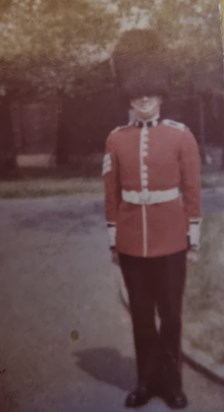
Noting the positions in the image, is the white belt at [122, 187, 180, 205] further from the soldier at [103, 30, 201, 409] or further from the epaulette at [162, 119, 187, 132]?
the epaulette at [162, 119, 187, 132]

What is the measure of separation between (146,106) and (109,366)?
984mm

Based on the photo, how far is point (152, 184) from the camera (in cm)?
209

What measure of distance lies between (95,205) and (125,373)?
64 cm

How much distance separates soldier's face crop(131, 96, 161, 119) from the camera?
2.07 meters

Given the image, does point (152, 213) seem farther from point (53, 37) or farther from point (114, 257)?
point (53, 37)

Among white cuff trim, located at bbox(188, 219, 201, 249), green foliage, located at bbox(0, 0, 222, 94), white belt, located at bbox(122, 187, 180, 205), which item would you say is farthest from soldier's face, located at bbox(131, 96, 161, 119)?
white cuff trim, located at bbox(188, 219, 201, 249)

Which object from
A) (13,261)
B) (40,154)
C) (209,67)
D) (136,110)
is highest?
(209,67)

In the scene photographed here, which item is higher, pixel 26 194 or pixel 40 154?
pixel 40 154

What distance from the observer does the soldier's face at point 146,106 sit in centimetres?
207

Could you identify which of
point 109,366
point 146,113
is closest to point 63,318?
point 109,366

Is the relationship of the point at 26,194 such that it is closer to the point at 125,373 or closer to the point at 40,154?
the point at 40,154

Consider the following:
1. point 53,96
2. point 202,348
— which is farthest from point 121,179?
point 202,348

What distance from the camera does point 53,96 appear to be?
2.17 m

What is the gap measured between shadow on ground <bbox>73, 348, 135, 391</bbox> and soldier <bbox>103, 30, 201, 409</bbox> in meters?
0.04
